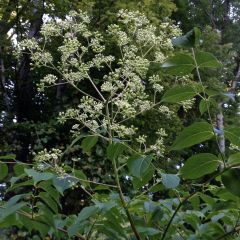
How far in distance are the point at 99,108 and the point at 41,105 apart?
492 centimetres

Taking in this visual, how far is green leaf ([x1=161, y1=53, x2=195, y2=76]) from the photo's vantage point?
Result: 1021mm

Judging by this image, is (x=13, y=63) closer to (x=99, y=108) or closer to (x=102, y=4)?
(x=102, y=4)

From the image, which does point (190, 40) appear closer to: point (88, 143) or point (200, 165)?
point (200, 165)

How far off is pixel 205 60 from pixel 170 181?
30 cm

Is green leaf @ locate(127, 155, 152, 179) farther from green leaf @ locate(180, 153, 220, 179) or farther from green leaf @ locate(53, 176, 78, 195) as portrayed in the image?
green leaf @ locate(53, 176, 78, 195)

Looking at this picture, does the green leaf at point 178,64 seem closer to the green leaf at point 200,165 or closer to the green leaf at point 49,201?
the green leaf at point 200,165

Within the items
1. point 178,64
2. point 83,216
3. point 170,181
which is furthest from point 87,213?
point 178,64

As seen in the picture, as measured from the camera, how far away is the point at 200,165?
1.00m

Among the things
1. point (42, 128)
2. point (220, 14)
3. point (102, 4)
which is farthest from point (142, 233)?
point (220, 14)

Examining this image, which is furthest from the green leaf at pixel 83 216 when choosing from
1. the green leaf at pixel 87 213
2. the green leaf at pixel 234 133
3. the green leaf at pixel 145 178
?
the green leaf at pixel 234 133

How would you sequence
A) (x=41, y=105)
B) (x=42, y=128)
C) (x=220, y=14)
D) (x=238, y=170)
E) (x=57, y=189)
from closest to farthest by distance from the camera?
1. (x=238, y=170)
2. (x=57, y=189)
3. (x=42, y=128)
4. (x=41, y=105)
5. (x=220, y=14)

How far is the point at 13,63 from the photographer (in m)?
6.73

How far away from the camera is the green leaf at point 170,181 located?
3.59 feet

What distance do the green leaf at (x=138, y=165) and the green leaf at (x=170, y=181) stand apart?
0.19ft
